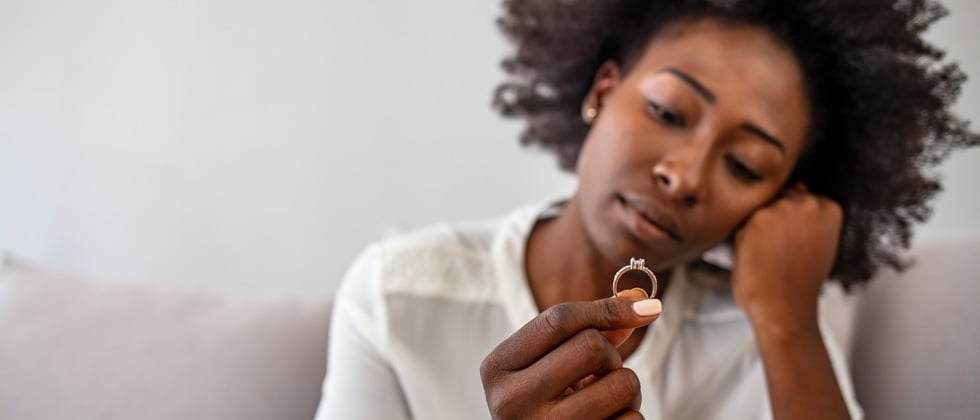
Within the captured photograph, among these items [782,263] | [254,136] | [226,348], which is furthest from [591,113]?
[254,136]

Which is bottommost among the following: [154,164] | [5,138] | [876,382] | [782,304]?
[876,382]

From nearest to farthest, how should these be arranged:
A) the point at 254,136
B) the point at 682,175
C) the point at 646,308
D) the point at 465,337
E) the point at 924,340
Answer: the point at 646,308, the point at 682,175, the point at 465,337, the point at 924,340, the point at 254,136

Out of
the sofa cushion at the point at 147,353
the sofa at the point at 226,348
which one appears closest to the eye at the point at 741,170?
the sofa at the point at 226,348

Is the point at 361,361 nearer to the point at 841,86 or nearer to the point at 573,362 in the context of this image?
the point at 573,362

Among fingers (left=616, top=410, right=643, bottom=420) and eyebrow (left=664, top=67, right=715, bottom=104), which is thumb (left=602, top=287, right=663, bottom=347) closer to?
fingers (left=616, top=410, right=643, bottom=420)

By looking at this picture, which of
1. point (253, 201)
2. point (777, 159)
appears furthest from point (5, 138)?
point (777, 159)

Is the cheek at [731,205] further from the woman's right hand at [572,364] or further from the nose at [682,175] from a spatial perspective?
the woman's right hand at [572,364]

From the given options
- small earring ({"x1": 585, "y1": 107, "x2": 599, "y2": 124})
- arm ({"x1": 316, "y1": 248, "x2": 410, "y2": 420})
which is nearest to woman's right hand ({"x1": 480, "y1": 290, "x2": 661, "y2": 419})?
arm ({"x1": 316, "y1": 248, "x2": 410, "y2": 420})

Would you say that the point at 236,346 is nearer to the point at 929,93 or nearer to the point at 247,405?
the point at 247,405
